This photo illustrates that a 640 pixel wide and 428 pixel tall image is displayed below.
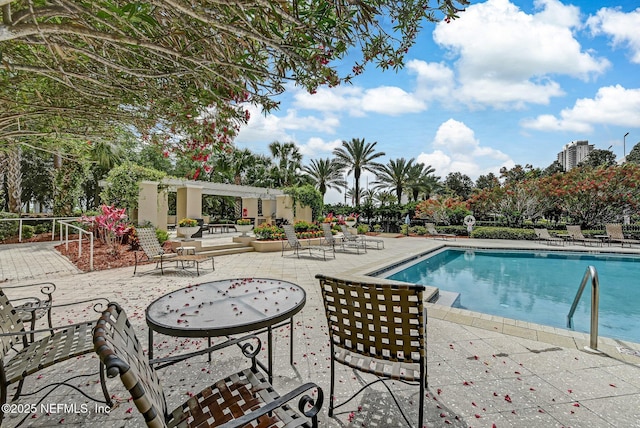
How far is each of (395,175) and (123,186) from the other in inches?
893

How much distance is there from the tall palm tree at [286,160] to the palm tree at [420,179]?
431 inches

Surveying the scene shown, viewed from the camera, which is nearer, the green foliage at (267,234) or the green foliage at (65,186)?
the green foliage at (267,234)

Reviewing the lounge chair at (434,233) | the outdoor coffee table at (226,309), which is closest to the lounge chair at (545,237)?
the lounge chair at (434,233)

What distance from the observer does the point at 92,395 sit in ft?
7.49

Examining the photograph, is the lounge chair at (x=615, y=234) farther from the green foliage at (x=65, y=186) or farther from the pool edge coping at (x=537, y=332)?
the green foliage at (x=65, y=186)

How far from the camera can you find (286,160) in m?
26.6

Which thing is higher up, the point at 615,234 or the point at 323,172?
the point at 323,172

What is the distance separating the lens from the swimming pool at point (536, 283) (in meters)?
5.77

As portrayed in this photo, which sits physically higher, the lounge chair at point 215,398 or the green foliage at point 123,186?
the green foliage at point 123,186

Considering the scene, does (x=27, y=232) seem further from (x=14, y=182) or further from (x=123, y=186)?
(x=123, y=186)

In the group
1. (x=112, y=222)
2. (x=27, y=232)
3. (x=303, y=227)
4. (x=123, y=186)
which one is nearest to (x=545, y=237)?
(x=303, y=227)

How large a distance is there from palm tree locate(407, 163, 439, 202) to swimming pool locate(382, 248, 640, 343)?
1490 cm

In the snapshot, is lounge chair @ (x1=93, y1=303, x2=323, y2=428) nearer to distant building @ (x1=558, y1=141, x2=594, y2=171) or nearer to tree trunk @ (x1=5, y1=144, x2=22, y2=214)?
tree trunk @ (x1=5, y1=144, x2=22, y2=214)

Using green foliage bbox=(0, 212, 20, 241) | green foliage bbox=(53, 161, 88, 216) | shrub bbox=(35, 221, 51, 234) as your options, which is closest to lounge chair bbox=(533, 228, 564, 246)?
green foliage bbox=(53, 161, 88, 216)
